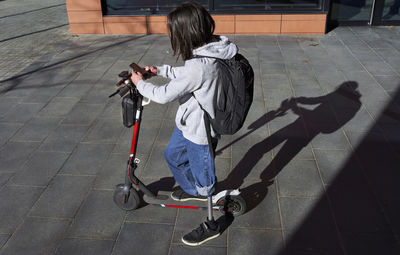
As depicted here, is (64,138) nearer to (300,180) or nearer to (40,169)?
(40,169)

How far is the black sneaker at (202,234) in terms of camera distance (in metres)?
3.41

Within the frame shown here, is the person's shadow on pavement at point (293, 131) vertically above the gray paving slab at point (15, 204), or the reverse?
the person's shadow on pavement at point (293, 131)

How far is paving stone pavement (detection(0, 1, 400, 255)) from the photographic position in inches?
138

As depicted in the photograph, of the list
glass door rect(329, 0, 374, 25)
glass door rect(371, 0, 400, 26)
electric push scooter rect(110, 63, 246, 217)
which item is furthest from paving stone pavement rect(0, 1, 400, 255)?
glass door rect(329, 0, 374, 25)

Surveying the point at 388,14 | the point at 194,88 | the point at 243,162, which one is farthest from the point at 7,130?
the point at 388,14

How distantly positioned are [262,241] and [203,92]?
1.50m

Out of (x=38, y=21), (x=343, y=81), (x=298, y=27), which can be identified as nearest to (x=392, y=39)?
(x=298, y=27)

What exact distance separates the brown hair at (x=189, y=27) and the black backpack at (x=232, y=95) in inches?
4.4

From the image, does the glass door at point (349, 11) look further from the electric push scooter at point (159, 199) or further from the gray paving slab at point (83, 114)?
the electric push scooter at point (159, 199)

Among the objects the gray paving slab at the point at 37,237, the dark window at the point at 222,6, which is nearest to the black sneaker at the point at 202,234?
the gray paving slab at the point at 37,237

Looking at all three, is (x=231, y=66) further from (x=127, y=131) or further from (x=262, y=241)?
(x=127, y=131)

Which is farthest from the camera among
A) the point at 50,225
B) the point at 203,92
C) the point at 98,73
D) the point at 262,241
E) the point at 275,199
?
the point at 98,73

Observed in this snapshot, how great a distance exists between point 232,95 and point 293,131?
254 cm

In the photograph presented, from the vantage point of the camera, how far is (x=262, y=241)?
345cm
